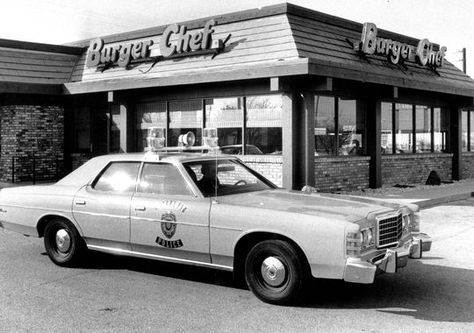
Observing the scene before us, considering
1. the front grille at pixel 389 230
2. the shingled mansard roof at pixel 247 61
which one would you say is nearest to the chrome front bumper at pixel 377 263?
the front grille at pixel 389 230

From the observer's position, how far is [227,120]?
47.4 ft

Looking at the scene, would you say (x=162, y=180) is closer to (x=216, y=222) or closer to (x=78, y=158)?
(x=216, y=222)

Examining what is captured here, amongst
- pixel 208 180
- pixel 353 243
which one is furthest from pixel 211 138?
pixel 353 243

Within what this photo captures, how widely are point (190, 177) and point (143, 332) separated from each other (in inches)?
78.8

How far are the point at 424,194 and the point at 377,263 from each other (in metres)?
9.86

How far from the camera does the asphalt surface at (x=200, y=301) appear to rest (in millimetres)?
4621

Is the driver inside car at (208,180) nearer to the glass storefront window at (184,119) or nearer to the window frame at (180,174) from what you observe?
the window frame at (180,174)

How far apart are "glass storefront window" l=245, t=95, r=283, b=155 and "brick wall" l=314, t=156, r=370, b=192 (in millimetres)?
1146

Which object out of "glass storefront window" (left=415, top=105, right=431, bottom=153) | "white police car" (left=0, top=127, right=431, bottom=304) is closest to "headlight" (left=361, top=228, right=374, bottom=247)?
"white police car" (left=0, top=127, right=431, bottom=304)

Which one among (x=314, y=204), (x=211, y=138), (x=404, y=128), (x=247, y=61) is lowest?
(x=314, y=204)

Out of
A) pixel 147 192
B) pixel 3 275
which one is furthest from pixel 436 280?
pixel 3 275

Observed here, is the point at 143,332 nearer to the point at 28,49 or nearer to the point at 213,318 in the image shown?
the point at 213,318

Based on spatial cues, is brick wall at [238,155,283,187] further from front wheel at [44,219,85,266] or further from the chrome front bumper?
the chrome front bumper

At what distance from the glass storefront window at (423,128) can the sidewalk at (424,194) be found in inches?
73.6
